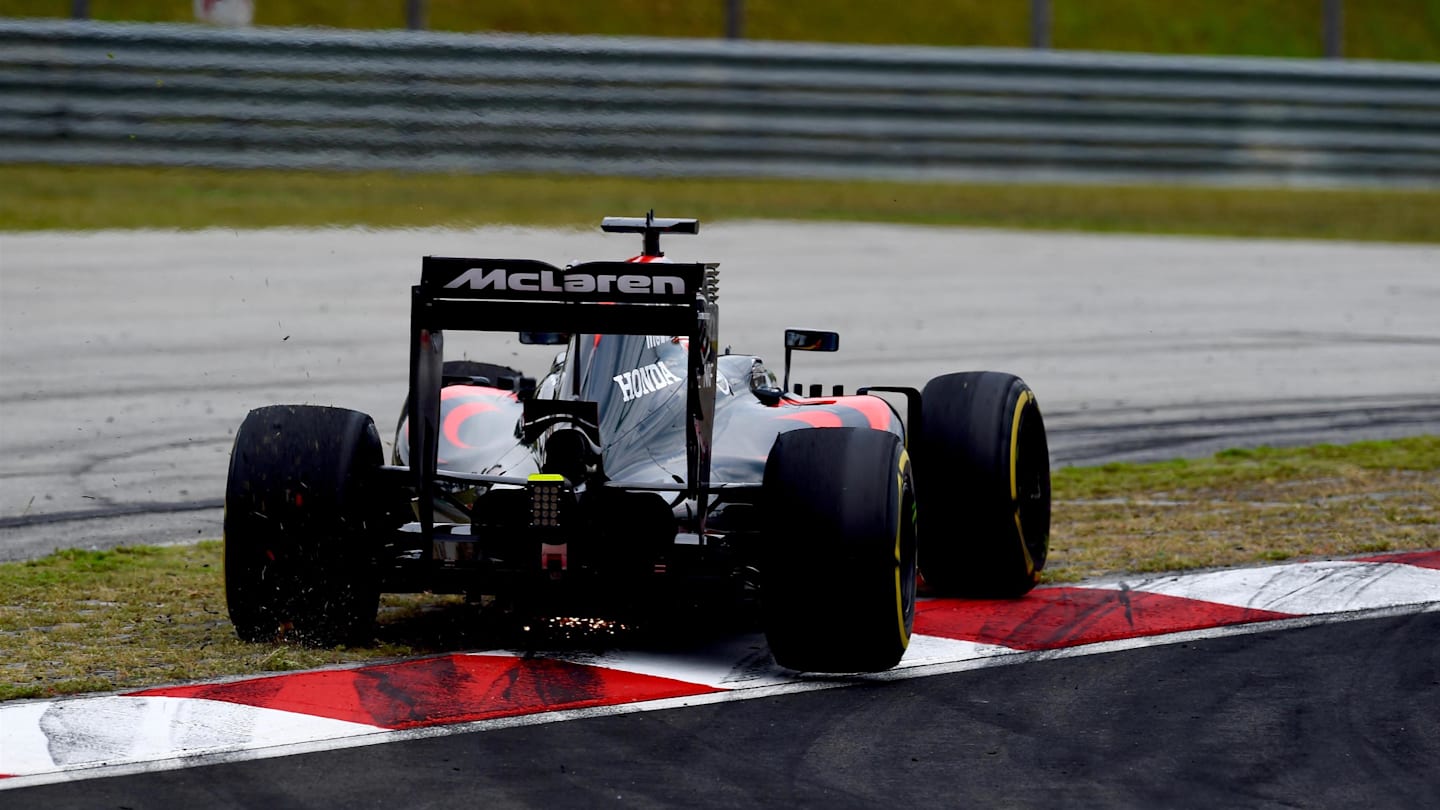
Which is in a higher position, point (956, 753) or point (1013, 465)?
point (1013, 465)

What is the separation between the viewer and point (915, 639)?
681cm

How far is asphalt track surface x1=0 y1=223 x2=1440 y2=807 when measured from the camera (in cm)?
530

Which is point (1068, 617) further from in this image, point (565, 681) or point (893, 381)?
point (893, 381)

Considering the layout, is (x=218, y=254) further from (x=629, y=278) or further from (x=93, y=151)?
(x=629, y=278)

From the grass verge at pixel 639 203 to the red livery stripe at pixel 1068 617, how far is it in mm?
9110

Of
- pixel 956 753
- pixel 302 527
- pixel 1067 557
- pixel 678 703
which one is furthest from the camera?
pixel 1067 557

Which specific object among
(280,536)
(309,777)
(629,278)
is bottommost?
(309,777)

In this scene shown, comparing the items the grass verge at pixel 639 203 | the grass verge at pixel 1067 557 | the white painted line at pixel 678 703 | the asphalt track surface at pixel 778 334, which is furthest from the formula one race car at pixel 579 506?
the grass verge at pixel 639 203

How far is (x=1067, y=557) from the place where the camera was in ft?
27.2

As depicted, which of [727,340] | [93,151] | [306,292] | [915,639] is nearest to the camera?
[915,639]

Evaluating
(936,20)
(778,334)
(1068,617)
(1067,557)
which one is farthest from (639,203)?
(936,20)

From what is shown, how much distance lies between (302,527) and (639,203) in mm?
14722

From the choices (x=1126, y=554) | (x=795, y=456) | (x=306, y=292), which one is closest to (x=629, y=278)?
(x=795, y=456)

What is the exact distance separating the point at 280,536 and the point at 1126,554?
3425mm
